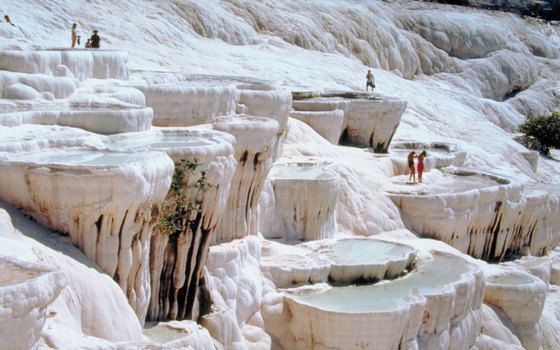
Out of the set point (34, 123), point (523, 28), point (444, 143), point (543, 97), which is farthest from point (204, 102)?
point (523, 28)

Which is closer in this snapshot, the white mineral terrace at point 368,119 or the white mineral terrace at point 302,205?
the white mineral terrace at point 302,205

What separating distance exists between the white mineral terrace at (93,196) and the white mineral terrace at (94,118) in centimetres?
121

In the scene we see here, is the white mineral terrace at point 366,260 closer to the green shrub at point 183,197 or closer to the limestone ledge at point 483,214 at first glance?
the limestone ledge at point 483,214

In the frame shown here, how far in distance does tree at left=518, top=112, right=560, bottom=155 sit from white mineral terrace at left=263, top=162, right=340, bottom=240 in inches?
596

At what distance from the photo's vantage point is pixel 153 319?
403 inches

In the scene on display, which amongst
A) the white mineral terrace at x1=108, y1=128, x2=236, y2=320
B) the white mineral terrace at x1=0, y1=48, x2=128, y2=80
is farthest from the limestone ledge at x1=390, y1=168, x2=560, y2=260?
the white mineral terrace at x1=108, y1=128, x2=236, y2=320

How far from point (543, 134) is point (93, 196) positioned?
22.1m

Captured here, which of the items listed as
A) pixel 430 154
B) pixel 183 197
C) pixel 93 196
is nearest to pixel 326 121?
pixel 430 154

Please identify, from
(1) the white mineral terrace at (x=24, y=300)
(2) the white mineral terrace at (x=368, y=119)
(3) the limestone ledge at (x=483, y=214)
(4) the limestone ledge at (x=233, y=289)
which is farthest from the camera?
(2) the white mineral terrace at (x=368, y=119)

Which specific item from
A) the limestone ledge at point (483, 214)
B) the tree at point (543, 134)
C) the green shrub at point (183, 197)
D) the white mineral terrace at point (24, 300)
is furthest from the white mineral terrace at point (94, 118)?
the tree at point (543, 134)

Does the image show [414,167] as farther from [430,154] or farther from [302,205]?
[302,205]

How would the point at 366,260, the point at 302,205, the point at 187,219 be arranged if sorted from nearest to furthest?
the point at 187,219
the point at 366,260
the point at 302,205

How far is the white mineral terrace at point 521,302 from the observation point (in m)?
14.7

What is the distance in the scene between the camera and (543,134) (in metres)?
28.1
